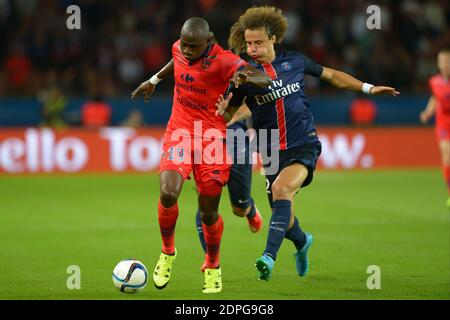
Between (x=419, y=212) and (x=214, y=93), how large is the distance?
6546 mm

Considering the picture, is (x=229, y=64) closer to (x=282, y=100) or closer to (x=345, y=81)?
(x=282, y=100)

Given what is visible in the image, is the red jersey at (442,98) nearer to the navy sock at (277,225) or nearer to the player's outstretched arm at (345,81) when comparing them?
the player's outstretched arm at (345,81)

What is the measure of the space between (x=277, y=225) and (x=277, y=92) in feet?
4.10

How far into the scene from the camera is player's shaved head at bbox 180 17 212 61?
7.41m

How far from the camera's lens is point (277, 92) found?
26.7 feet

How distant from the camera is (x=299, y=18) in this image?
947 inches

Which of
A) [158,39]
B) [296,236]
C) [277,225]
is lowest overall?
[296,236]

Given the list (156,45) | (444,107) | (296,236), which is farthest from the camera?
(156,45)

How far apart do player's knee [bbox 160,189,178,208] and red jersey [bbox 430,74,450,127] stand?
26.3 ft

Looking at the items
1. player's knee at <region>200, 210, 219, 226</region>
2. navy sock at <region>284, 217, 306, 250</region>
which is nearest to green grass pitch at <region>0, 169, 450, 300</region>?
navy sock at <region>284, 217, 306, 250</region>

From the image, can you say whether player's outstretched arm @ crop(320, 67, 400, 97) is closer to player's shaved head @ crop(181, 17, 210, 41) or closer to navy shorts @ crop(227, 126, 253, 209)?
navy shorts @ crop(227, 126, 253, 209)

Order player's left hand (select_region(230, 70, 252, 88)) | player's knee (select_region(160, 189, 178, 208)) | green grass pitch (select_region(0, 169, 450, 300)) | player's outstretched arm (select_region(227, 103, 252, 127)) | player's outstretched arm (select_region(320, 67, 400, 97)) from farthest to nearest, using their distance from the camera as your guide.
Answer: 1. player's outstretched arm (select_region(227, 103, 252, 127))
2. player's outstretched arm (select_region(320, 67, 400, 97))
3. green grass pitch (select_region(0, 169, 450, 300))
4. player's knee (select_region(160, 189, 178, 208))
5. player's left hand (select_region(230, 70, 252, 88))

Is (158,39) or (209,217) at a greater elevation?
(158,39)

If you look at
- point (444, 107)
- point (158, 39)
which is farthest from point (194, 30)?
point (158, 39)
